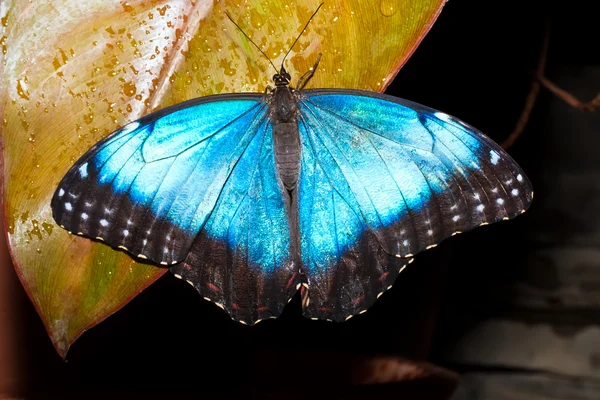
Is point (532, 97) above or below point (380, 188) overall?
above

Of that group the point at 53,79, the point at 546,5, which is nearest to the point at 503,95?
the point at 546,5

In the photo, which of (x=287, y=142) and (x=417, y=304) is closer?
(x=287, y=142)

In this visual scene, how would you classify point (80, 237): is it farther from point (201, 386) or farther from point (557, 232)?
point (557, 232)

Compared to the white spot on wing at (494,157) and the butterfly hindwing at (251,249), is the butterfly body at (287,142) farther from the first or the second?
the white spot on wing at (494,157)

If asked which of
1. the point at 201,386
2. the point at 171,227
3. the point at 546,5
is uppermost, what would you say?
the point at 546,5

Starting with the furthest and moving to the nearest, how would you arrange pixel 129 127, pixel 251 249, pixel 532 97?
pixel 532 97 → pixel 251 249 → pixel 129 127

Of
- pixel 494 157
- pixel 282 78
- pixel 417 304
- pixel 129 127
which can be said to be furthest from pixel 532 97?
pixel 129 127

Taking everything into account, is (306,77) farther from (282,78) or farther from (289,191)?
(289,191)
